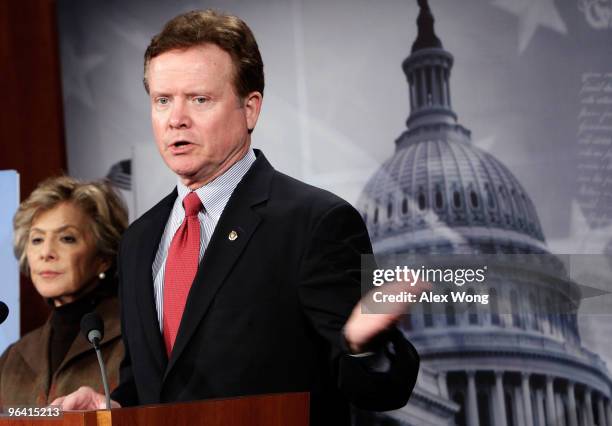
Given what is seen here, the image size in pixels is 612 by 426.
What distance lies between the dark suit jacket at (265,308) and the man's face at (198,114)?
12 centimetres

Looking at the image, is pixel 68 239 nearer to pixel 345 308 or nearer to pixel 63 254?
pixel 63 254

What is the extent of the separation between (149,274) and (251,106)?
0.52 meters

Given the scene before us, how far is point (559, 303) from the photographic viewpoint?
2.74m

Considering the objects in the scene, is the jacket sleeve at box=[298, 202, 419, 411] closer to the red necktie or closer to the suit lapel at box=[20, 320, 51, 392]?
the red necktie

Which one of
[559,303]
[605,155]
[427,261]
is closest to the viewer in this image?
[427,261]

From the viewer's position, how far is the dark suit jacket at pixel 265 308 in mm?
2141

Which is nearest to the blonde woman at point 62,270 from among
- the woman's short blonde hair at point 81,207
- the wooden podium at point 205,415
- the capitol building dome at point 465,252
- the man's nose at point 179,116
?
the woman's short blonde hair at point 81,207

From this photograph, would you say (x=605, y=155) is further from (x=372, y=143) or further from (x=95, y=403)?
(x=95, y=403)

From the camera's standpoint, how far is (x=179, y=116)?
235 centimetres

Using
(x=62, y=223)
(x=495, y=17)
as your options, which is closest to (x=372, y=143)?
(x=495, y=17)

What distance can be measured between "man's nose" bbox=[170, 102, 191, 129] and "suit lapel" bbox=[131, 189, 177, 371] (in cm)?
24

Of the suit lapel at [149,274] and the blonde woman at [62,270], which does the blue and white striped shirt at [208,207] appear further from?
the blonde woman at [62,270]

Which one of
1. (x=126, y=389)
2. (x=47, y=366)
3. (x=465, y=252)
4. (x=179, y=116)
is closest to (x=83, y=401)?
(x=126, y=389)

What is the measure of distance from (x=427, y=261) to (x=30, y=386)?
1.70 meters
